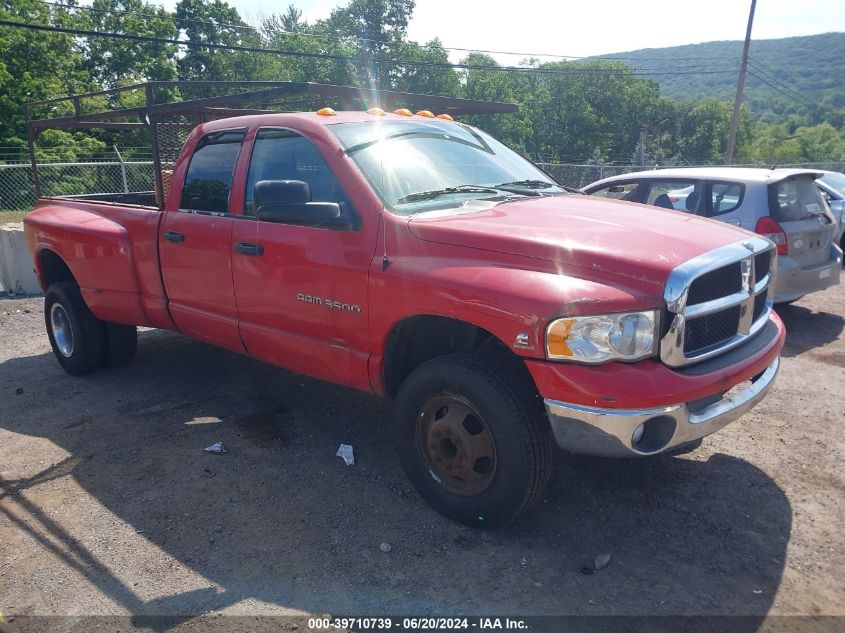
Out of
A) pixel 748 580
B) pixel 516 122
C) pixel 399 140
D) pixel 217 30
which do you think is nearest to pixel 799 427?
pixel 748 580

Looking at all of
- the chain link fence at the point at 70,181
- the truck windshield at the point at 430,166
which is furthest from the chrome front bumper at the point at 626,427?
the chain link fence at the point at 70,181

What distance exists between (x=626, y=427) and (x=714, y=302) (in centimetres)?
77

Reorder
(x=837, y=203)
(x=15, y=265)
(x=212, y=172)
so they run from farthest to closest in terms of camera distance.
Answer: (x=837, y=203)
(x=15, y=265)
(x=212, y=172)

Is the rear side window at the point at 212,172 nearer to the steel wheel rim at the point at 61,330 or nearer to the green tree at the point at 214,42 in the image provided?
the steel wheel rim at the point at 61,330

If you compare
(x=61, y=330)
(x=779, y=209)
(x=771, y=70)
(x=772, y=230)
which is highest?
(x=771, y=70)

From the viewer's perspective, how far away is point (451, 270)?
3.19 metres

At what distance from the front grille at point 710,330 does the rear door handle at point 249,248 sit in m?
2.47

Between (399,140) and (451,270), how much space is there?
1.25m

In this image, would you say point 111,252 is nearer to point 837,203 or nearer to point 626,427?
point 626,427

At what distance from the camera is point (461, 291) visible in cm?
310

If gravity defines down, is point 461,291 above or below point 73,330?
above

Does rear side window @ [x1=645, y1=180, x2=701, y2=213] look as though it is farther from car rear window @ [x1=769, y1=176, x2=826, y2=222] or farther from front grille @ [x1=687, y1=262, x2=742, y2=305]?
front grille @ [x1=687, y1=262, x2=742, y2=305]

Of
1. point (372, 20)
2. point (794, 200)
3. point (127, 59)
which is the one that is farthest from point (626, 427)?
point (372, 20)

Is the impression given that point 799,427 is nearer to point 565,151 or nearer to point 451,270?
point 451,270
